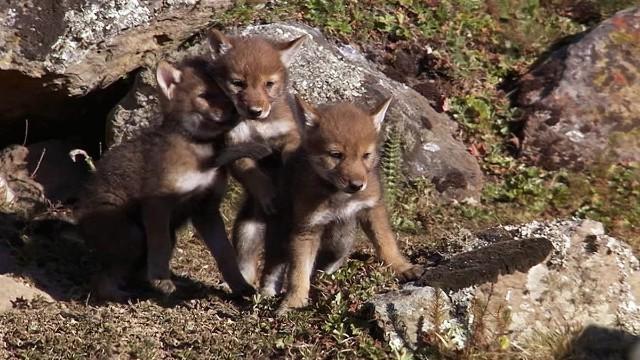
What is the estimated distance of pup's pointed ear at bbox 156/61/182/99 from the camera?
22.7 feet

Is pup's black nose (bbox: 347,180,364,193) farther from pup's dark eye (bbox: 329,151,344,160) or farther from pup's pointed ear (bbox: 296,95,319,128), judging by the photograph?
pup's pointed ear (bbox: 296,95,319,128)

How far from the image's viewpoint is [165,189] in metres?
6.70

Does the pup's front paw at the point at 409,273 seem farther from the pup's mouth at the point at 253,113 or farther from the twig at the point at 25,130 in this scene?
the twig at the point at 25,130

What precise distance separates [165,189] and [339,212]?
1165 millimetres

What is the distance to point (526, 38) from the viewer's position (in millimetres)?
10758

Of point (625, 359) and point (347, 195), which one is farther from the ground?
point (347, 195)

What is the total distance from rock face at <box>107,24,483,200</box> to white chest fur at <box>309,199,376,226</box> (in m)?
2.65

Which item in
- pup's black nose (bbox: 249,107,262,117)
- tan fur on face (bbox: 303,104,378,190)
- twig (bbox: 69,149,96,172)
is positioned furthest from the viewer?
twig (bbox: 69,149,96,172)

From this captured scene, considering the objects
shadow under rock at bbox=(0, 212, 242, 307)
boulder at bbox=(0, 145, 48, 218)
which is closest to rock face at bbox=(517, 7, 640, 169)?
shadow under rock at bbox=(0, 212, 242, 307)

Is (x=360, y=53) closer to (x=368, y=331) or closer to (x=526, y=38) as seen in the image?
(x=526, y=38)

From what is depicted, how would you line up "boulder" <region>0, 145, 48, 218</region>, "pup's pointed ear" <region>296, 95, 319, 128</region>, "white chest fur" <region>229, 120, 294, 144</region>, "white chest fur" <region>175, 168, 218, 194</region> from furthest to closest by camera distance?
Answer: "boulder" <region>0, 145, 48, 218</region> → "white chest fur" <region>229, 120, 294, 144</region> → "white chest fur" <region>175, 168, 218, 194</region> → "pup's pointed ear" <region>296, 95, 319, 128</region>

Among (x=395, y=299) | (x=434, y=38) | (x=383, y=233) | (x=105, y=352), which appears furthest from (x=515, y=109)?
(x=105, y=352)

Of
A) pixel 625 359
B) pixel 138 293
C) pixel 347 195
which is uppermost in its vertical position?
pixel 347 195

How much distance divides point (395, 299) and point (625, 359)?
1.24 m
